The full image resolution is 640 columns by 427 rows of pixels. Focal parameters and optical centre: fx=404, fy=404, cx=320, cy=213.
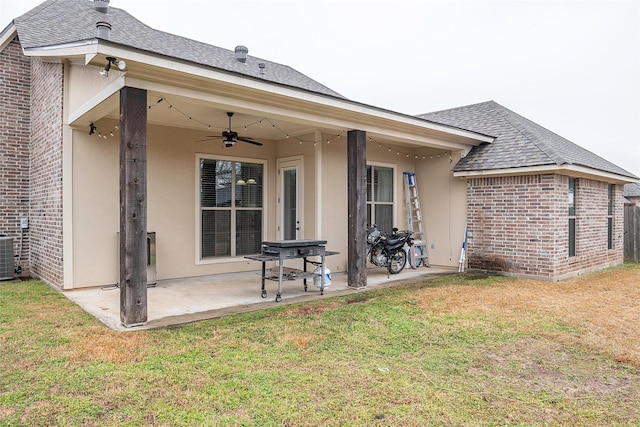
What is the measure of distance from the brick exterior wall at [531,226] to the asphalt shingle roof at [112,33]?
3814 millimetres

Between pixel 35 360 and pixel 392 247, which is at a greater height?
pixel 392 247

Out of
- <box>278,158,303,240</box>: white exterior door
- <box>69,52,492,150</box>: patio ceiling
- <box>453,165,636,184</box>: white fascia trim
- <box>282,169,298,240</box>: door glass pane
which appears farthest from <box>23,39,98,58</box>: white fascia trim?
<box>453,165,636,184</box>: white fascia trim

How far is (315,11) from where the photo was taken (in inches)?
675

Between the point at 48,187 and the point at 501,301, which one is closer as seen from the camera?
the point at 501,301

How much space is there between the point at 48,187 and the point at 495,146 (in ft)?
28.4

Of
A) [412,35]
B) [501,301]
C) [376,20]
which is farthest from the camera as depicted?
[412,35]

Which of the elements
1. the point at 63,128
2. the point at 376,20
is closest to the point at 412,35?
the point at 376,20

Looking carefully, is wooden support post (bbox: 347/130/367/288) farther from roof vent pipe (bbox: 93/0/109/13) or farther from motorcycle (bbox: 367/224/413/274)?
roof vent pipe (bbox: 93/0/109/13)

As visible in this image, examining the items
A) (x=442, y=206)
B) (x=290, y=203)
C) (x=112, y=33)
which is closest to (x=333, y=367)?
(x=290, y=203)

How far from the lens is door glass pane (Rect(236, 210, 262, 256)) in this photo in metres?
8.23

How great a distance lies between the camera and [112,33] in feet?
24.5

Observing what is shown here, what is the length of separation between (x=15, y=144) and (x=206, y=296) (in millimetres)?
5042

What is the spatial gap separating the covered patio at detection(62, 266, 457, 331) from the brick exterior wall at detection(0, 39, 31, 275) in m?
2.62

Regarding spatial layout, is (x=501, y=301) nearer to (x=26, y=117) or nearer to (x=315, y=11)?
(x=26, y=117)
